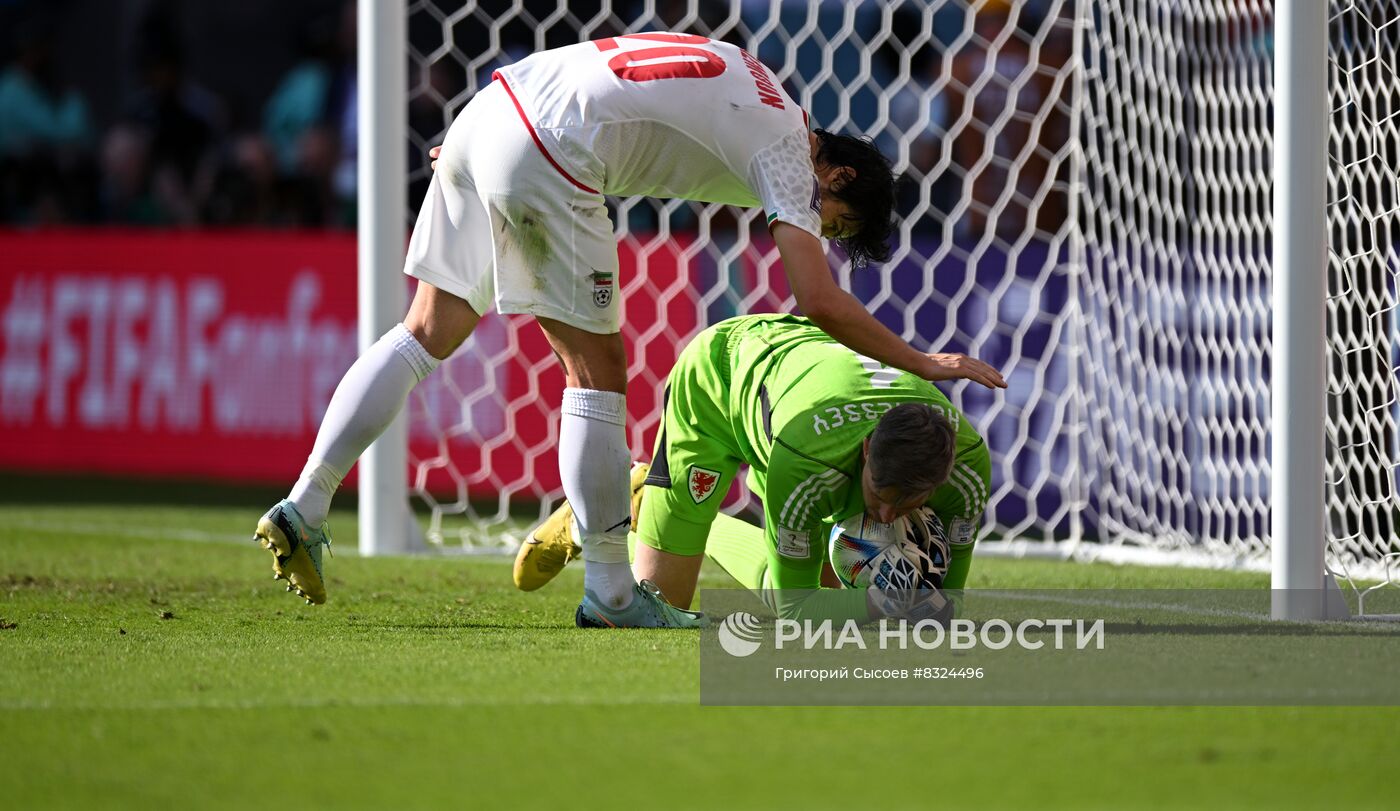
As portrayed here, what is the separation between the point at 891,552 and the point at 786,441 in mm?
299

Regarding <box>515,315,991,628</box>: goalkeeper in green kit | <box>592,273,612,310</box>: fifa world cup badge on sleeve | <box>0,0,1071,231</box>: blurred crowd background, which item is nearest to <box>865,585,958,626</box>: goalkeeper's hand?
<box>515,315,991,628</box>: goalkeeper in green kit

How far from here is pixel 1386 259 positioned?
4.59 m

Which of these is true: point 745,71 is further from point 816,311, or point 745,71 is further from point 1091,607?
point 1091,607

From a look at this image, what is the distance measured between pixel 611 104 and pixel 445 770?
5.23ft

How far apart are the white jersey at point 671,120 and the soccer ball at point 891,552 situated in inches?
23.6

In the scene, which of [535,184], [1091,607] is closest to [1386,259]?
[1091,607]

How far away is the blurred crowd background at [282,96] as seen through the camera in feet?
22.0

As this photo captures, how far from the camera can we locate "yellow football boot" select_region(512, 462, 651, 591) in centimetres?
391

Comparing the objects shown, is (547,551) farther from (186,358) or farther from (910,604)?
(186,358)

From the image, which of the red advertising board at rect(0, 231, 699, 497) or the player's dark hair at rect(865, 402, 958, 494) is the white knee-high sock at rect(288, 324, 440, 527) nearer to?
the player's dark hair at rect(865, 402, 958, 494)

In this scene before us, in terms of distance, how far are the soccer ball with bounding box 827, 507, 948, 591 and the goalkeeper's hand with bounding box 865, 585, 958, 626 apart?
0.04 ft

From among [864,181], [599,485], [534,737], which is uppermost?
[864,181]

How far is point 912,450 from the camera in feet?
10.8

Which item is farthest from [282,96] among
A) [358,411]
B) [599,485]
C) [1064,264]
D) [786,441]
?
[786,441]
